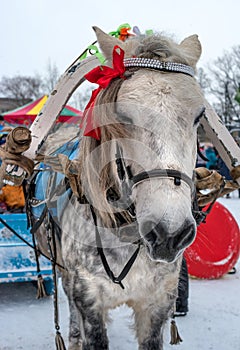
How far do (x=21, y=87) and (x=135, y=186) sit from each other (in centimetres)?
4040

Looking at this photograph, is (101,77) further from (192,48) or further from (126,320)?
(126,320)

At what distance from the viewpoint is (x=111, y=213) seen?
2.12 meters

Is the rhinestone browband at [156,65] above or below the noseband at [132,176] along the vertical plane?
above

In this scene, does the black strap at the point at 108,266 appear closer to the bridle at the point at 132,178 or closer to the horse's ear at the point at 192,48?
the bridle at the point at 132,178

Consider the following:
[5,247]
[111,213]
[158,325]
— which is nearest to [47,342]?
[5,247]

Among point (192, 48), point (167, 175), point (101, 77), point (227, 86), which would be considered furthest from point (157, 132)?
point (227, 86)

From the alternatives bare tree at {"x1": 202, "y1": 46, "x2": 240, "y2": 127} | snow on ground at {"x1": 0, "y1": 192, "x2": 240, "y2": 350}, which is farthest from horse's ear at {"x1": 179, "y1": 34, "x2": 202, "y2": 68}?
bare tree at {"x1": 202, "y1": 46, "x2": 240, "y2": 127}

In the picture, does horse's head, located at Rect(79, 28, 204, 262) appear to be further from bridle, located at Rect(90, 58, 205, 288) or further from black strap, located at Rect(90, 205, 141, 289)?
black strap, located at Rect(90, 205, 141, 289)

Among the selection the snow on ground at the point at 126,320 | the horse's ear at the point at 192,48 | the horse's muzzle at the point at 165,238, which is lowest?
the snow on ground at the point at 126,320

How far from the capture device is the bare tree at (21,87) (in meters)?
39.3

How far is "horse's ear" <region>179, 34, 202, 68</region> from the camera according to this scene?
2051mm

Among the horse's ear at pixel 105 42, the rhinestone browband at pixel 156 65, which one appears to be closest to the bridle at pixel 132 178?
the rhinestone browband at pixel 156 65

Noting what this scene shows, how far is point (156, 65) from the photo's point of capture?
73.0 inches

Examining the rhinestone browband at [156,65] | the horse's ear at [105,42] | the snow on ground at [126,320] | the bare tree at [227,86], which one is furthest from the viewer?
the bare tree at [227,86]
